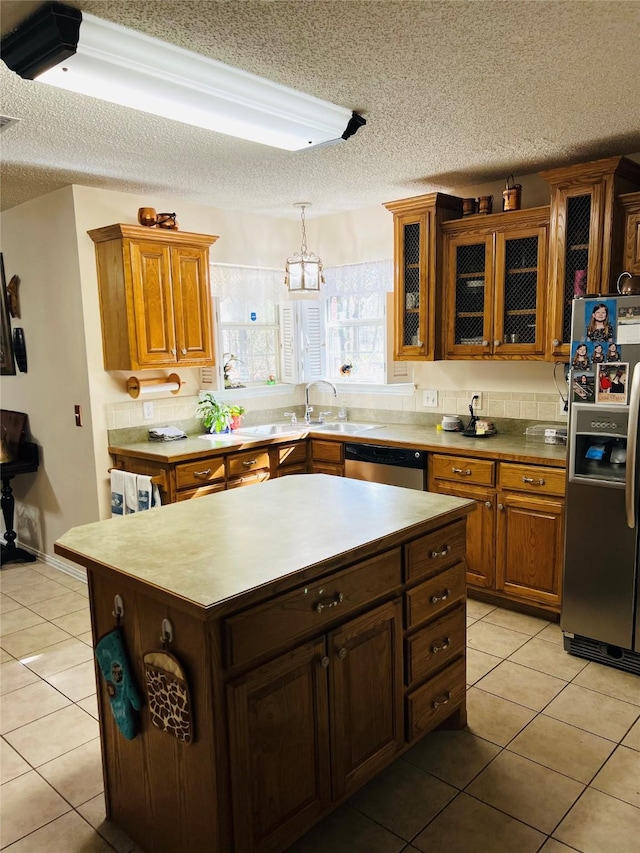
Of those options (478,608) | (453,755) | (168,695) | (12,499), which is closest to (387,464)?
(478,608)

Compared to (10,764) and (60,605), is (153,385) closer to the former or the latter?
(60,605)

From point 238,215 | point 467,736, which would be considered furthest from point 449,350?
point 467,736

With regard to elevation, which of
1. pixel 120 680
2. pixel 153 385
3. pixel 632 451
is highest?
pixel 153 385

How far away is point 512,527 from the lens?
353 cm

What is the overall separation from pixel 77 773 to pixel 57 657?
1.00 meters

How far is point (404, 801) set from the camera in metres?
2.14

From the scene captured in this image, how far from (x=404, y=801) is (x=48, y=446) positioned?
3.45m

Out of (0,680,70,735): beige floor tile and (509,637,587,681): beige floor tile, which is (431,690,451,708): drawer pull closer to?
(509,637,587,681): beige floor tile

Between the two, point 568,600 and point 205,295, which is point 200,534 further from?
point 205,295

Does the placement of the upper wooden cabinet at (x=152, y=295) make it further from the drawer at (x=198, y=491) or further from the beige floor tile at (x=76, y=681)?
the beige floor tile at (x=76, y=681)

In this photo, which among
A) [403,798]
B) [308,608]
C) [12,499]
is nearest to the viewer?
[308,608]

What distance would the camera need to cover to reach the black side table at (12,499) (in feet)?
14.9

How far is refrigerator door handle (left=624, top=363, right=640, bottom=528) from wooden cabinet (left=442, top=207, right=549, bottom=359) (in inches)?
39.6

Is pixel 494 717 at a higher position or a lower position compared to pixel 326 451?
lower
